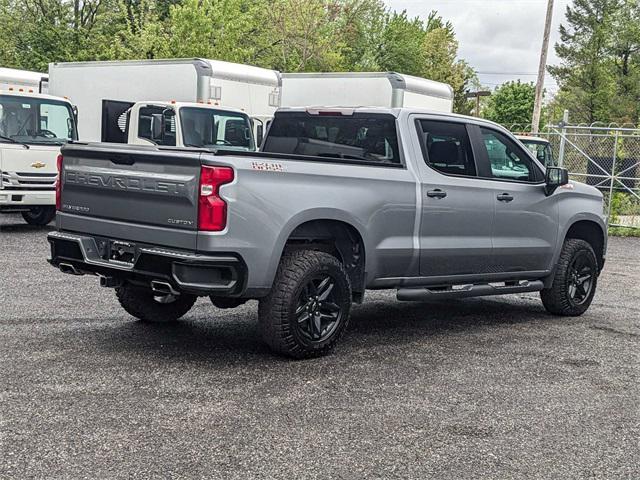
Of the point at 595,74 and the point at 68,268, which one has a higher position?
the point at 595,74

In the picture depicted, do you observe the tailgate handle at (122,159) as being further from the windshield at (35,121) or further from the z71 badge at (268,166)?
the windshield at (35,121)

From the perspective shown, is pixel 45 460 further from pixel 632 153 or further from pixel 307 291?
pixel 632 153

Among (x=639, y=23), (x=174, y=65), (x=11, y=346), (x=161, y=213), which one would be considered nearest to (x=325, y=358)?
(x=161, y=213)

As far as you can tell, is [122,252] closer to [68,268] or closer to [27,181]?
[68,268]

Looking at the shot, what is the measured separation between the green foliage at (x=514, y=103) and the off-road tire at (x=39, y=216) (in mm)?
45683

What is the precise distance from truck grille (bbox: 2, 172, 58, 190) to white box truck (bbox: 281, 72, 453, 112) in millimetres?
5655

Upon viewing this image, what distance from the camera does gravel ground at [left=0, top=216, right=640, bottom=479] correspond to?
180 inches

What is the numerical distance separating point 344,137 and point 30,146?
878cm

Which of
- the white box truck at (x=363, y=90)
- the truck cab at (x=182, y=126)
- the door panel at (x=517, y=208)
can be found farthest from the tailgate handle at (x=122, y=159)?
the white box truck at (x=363, y=90)

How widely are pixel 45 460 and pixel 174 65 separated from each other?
13089 millimetres

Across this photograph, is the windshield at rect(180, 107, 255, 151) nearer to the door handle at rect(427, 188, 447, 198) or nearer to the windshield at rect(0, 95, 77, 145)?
the windshield at rect(0, 95, 77, 145)

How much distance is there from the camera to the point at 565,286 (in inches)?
350

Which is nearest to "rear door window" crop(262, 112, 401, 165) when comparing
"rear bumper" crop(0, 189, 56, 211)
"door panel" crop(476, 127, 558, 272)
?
"door panel" crop(476, 127, 558, 272)

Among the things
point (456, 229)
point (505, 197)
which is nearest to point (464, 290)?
point (456, 229)
